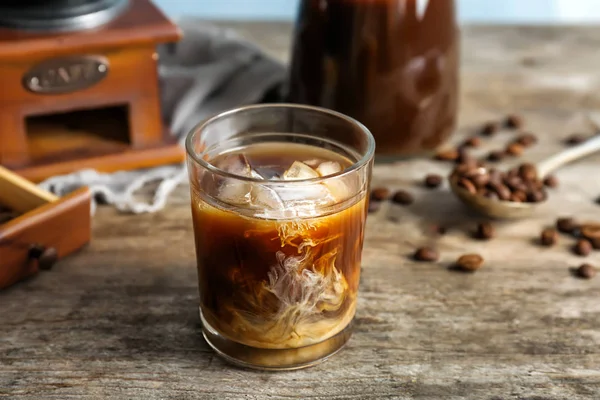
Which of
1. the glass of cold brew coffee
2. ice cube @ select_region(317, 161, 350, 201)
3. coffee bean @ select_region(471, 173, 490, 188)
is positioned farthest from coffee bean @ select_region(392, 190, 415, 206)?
ice cube @ select_region(317, 161, 350, 201)

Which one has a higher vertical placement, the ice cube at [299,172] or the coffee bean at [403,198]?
the ice cube at [299,172]

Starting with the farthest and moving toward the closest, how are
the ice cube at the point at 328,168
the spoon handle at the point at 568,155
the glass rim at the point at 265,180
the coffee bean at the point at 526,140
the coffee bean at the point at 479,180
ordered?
1. the coffee bean at the point at 526,140
2. the spoon handle at the point at 568,155
3. the coffee bean at the point at 479,180
4. the ice cube at the point at 328,168
5. the glass rim at the point at 265,180

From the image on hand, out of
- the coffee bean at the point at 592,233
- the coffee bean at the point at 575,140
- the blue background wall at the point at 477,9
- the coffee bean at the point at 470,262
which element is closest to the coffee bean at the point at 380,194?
the coffee bean at the point at 470,262

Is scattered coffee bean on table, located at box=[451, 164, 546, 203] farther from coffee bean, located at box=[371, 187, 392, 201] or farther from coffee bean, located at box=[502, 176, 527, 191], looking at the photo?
coffee bean, located at box=[371, 187, 392, 201]

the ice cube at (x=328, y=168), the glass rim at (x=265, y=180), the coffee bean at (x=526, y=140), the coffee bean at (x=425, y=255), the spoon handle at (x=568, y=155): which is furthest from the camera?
the coffee bean at (x=526, y=140)

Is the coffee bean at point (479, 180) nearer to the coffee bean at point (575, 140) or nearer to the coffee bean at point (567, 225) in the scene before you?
the coffee bean at point (567, 225)

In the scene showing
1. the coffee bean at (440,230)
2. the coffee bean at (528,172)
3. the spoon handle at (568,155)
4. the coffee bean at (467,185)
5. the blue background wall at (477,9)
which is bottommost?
the blue background wall at (477,9)
